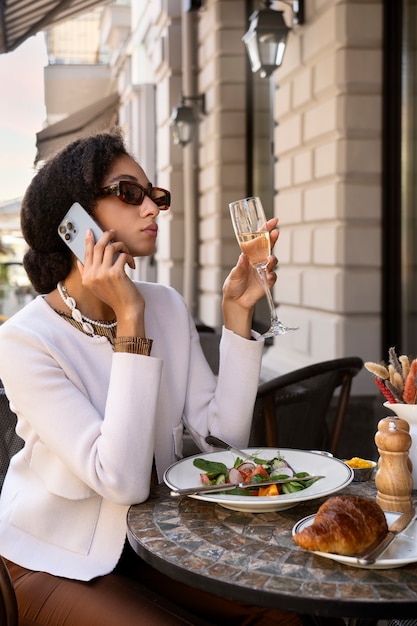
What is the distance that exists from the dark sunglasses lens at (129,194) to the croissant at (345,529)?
0.90 metres

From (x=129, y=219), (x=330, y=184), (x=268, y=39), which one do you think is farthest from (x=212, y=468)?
(x=268, y=39)

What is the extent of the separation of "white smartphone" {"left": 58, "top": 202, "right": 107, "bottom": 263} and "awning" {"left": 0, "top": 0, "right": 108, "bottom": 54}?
23.2 ft

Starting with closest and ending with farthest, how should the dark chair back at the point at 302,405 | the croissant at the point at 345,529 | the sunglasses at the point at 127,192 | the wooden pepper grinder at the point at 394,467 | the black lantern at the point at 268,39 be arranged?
1. the croissant at the point at 345,529
2. the wooden pepper grinder at the point at 394,467
3. the sunglasses at the point at 127,192
4. the dark chair back at the point at 302,405
5. the black lantern at the point at 268,39

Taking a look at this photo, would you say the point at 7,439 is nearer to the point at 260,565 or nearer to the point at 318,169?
the point at 260,565

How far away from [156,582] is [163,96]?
417 inches

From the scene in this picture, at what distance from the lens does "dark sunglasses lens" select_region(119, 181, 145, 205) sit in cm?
203

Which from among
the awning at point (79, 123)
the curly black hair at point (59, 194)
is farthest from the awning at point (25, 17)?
the curly black hair at point (59, 194)

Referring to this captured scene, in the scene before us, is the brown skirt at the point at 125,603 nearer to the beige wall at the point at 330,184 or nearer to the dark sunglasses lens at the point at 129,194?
the dark sunglasses lens at the point at 129,194

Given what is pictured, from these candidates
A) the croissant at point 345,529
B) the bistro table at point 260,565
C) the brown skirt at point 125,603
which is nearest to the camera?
the bistro table at point 260,565

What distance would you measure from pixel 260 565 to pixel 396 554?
221mm

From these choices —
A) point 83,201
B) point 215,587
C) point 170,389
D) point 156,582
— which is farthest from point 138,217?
point 215,587

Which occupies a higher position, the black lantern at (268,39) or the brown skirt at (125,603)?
the black lantern at (268,39)

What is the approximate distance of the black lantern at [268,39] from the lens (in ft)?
18.9

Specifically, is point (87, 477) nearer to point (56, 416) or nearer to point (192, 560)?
point (56, 416)
